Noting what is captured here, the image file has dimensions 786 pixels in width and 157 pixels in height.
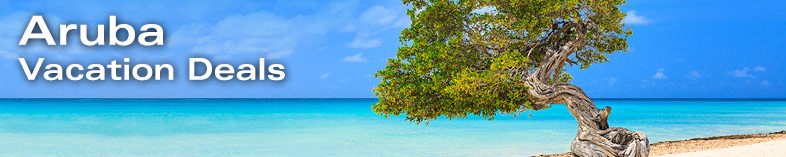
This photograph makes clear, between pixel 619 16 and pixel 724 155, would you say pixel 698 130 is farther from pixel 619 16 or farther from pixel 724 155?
pixel 619 16

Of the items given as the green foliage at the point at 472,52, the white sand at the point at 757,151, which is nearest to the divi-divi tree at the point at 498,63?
the green foliage at the point at 472,52

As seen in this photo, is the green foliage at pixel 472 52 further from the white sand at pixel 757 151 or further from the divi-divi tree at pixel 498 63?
the white sand at pixel 757 151

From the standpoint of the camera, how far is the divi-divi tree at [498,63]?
8602 mm

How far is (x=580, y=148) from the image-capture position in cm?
958

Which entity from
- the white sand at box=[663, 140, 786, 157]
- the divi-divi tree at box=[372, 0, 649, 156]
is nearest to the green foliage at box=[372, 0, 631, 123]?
the divi-divi tree at box=[372, 0, 649, 156]

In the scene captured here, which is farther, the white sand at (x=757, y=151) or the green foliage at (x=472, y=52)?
the white sand at (x=757, y=151)

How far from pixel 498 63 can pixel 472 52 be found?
72cm

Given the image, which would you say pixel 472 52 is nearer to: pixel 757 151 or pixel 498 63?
pixel 498 63

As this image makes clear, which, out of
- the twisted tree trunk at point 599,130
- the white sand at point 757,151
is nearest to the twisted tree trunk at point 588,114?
the twisted tree trunk at point 599,130

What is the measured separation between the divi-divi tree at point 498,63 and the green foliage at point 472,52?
0.01m

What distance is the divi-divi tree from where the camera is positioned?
28.2 feet

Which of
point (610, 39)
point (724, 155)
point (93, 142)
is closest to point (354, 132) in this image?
point (93, 142)

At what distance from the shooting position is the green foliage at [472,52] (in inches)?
338

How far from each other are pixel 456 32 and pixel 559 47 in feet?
5.81
